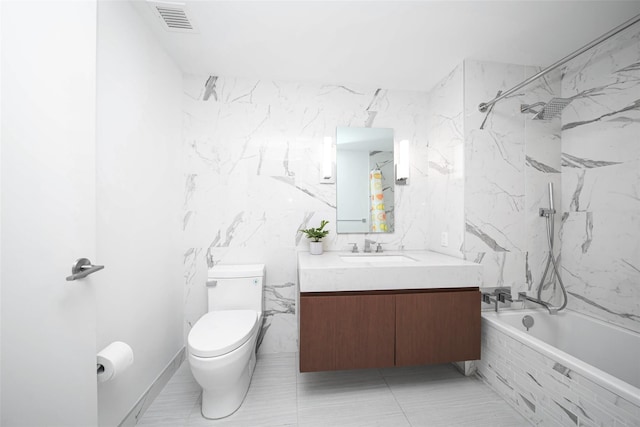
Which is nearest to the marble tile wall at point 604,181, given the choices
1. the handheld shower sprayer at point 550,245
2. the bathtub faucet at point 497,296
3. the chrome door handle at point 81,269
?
the handheld shower sprayer at point 550,245

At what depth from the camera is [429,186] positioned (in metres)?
2.17

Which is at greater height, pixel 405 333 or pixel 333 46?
pixel 333 46

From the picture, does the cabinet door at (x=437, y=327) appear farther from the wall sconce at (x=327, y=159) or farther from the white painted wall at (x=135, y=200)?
the white painted wall at (x=135, y=200)

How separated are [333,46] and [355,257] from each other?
1.54 m

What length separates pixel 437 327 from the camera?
154 centimetres

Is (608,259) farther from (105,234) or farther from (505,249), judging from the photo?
(105,234)

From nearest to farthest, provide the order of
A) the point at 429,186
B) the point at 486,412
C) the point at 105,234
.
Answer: the point at 105,234
the point at 486,412
the point at 429,186

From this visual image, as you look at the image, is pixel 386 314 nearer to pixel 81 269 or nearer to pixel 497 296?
pixel 497 296

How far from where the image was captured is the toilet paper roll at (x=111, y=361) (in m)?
1.02

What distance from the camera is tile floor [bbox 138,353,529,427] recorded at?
1369mm

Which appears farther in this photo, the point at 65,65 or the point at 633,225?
the point at 633,225

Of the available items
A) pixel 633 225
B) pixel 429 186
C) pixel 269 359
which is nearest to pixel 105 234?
pixel 269 359

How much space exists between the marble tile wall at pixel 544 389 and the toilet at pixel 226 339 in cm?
160

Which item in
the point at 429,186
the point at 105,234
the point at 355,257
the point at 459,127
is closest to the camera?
→ the point at 105,234
